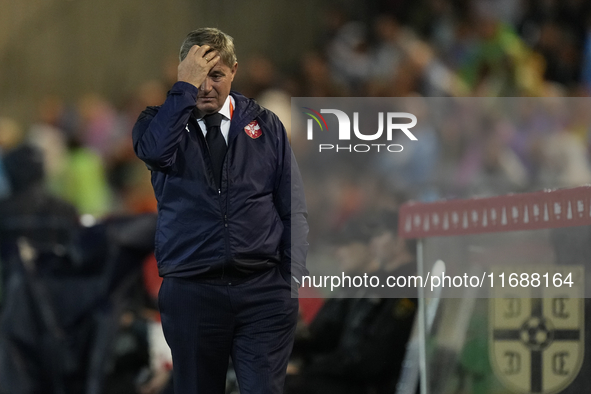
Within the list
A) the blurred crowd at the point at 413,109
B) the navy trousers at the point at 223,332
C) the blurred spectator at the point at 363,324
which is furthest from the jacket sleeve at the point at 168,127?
the blurred spectator at the point at 363,324

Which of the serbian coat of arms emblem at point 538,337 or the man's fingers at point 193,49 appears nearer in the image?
the man's fingers at point 193,49

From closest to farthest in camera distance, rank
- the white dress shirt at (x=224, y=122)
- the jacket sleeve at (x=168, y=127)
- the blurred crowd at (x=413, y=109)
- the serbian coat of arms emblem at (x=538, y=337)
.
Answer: the jacket sleeve at (x=168, y=127) → the white dress shirt at (x=224, y=122) → the serbian coat of arms emblem at (x=538, y=337) → the blurred crowd at (x=413, y=109)

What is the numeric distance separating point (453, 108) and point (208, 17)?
4.37 metres

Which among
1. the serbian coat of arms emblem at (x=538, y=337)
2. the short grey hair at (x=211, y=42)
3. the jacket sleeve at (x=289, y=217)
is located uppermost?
the short grey hair at (x=211, y=42)

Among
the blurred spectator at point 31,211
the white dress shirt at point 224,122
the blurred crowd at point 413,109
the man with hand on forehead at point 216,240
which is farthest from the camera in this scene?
the blurred spectator at point 31,211

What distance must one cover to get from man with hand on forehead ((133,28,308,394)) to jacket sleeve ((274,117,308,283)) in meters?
0.07

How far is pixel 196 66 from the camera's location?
2.79 m

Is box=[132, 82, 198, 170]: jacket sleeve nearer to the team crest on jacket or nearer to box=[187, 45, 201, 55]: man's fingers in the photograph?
box=[187, 45, 201, 55]: man's fingers

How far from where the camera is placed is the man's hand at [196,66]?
2775 mm

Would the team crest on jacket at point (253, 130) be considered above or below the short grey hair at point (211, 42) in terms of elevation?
below

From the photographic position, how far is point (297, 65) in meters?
8.55

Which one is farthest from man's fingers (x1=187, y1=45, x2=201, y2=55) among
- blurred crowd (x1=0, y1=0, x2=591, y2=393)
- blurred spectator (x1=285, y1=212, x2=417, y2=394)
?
blurred spectator (x1=285, y1=212, x2=417, y2=394)

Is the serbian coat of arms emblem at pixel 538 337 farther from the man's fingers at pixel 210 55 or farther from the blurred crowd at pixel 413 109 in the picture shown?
the man's fingers at pixel 210 55

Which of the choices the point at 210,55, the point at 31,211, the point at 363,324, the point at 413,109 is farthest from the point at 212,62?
the point at 31,211
